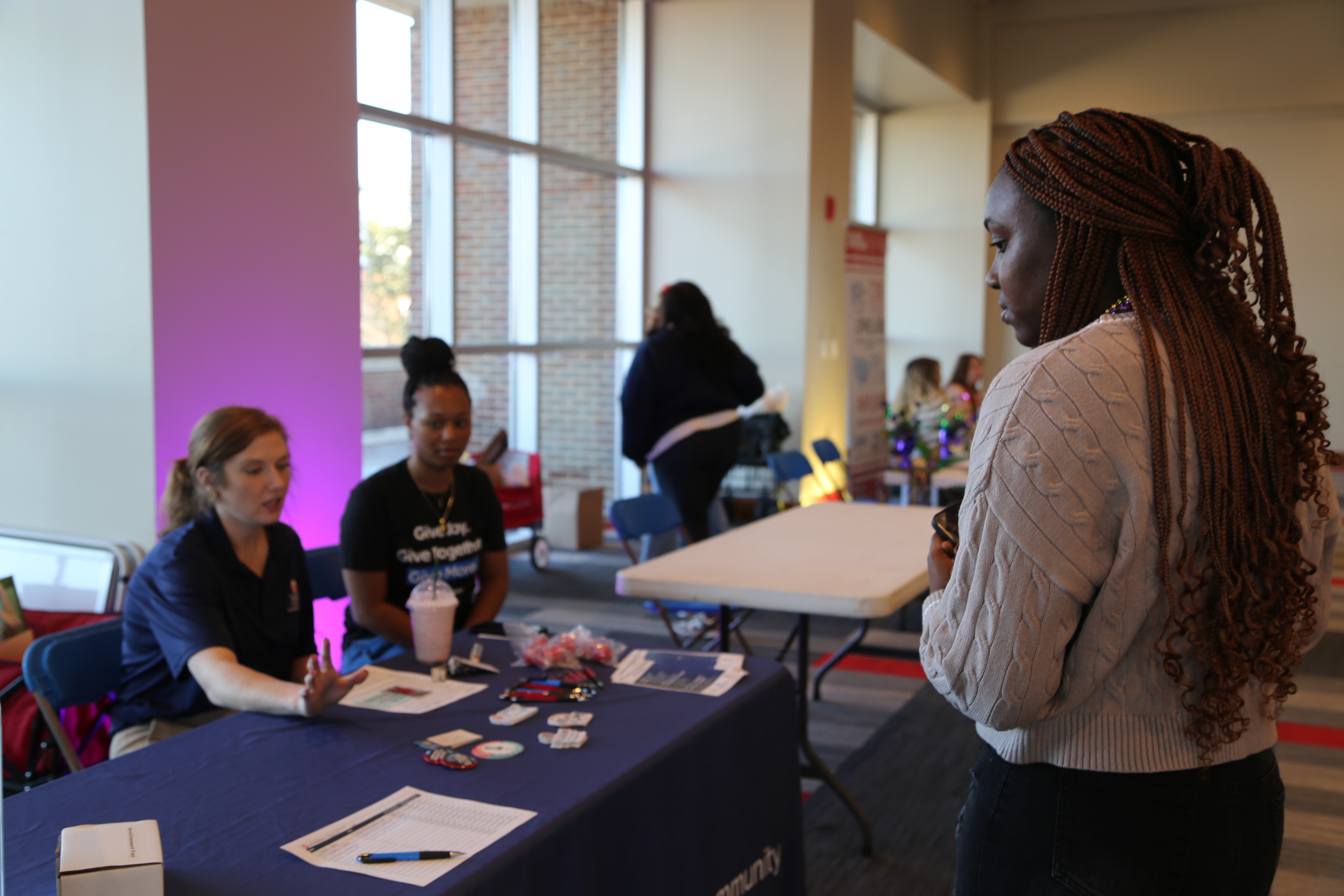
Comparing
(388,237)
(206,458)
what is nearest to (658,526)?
(206,458)

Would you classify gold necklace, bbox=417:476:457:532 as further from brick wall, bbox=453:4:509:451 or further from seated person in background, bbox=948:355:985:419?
seated person in background, bbox=948:355:985:419

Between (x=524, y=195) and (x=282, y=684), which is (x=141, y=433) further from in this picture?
(x=524, y=195)

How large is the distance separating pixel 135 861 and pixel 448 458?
5.44 ft

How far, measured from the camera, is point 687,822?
1885 mm

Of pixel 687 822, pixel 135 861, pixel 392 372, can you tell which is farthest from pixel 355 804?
pixel 392 372

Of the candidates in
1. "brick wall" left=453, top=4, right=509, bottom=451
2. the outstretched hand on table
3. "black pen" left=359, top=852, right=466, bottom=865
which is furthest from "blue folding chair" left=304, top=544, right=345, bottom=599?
"brick wall" left=453, top=4, right=509, bottom=451

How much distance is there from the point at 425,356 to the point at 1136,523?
2188 mm

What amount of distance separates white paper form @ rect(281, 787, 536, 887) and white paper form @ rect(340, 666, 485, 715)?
40 centimetres

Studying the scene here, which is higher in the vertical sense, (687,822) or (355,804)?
(355,804)

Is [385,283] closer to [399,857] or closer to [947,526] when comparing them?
[399,857]

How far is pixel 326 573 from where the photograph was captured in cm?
319

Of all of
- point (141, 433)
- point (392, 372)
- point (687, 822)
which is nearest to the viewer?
point (687, 822)

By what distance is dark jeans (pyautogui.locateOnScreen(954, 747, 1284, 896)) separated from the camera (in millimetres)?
1085

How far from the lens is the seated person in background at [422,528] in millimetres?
2742
